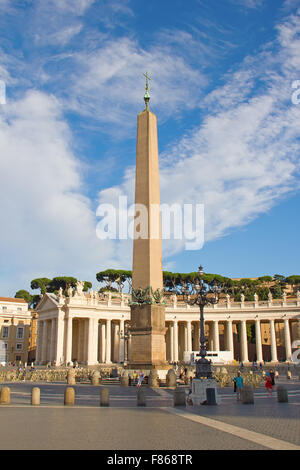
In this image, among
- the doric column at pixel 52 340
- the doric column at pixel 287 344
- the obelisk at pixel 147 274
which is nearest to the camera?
the obelisk at pixel 147 274

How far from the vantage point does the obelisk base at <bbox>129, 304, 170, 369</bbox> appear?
24.2 m

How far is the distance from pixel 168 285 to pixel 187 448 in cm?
8825

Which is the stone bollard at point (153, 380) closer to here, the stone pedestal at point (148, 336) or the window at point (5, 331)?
the stone pedestal at point (148, 336)

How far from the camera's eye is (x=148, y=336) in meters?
24.2

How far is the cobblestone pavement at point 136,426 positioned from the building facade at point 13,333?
68.5 meters

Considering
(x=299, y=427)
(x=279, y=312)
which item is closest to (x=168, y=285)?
(x=279, y=312)

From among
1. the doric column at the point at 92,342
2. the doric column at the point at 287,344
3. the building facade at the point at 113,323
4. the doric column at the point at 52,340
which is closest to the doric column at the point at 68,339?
the building facade at the point at 113,323

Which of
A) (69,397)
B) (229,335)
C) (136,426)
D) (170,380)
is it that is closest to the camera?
(136,426)

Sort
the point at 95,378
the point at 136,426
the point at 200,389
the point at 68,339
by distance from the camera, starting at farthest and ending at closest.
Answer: the point at 68,339 < the point at 95,378 < the point at 200,389 < the point at 136,426

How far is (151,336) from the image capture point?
79.0 ft

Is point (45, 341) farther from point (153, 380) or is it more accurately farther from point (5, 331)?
point (153, 380)

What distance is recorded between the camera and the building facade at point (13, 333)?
3137 inches

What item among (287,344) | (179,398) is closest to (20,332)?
(287,344)

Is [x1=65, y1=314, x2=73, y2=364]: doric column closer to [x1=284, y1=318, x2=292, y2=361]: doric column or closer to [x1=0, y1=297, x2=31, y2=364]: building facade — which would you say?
[x1=0, y1=297, x2=31, y2=364]: building facade
